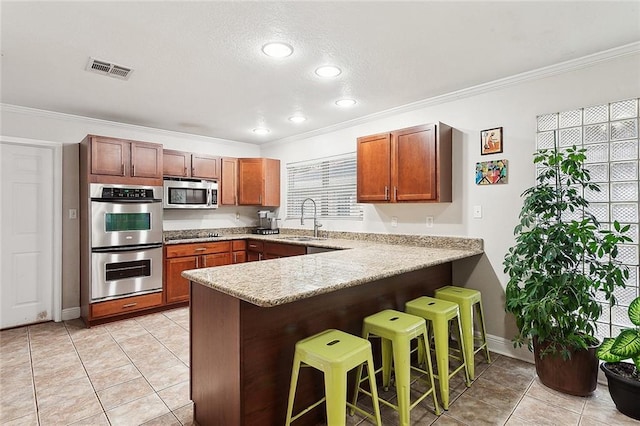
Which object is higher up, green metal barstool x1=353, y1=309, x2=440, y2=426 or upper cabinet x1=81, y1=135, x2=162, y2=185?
upper cabinet x1=81, y1=135, x2=162, y2=185

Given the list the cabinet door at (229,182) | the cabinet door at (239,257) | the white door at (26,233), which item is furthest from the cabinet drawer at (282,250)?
the white door at (26,233)

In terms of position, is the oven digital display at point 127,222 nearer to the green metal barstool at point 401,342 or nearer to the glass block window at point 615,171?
the green metal barstool at point 401,342

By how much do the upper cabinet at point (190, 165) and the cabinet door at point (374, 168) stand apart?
239 cm

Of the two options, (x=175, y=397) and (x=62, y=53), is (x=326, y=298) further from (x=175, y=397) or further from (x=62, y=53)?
(x=62, y=53)

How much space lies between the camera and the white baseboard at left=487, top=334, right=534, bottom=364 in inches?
111

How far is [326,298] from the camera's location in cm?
208

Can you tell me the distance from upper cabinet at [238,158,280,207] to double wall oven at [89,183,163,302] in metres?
1.39

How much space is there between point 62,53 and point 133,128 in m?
2.14

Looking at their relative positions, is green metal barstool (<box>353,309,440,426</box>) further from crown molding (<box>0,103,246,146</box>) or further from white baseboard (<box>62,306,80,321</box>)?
crown molding (<box>0,103,246,146</box>)

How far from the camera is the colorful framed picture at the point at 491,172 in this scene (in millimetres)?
2945

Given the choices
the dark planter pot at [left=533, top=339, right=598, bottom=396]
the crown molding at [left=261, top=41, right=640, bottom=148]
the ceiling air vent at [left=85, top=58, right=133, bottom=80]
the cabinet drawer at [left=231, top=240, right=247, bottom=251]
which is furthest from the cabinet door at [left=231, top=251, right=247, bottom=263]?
the dark planter pot at [left=533, top=339, right=598, bottom=396]

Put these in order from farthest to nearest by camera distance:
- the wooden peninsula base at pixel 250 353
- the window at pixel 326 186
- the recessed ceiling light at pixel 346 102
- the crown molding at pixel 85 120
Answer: the window at pixel 326 186
the crown molding at pixel 85 120
the recessed ceiling light at pixel 346 102
the wooden peninsula base at pixel 250 353

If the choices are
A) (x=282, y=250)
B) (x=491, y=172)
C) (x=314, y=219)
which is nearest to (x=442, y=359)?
(x=491, y=172)

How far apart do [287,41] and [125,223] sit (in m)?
2.94
